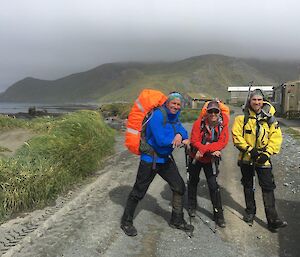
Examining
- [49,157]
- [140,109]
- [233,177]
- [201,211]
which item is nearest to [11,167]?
[49,157]

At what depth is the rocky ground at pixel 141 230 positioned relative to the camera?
593cm

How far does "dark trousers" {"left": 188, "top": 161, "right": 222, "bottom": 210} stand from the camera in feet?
23.0

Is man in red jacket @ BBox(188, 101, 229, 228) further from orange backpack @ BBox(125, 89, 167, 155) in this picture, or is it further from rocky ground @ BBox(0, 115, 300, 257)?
orange backpack @ BBox(125, 89, 167, 155)

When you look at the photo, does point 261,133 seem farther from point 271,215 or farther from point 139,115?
point 139,115

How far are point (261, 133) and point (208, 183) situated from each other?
1261mm

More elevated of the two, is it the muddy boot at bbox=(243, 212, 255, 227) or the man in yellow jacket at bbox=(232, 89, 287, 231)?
the man in yellow jacket at bbox=(232, 89, 287, 231)

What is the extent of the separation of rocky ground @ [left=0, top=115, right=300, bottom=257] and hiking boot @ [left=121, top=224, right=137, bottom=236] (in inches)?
3.2

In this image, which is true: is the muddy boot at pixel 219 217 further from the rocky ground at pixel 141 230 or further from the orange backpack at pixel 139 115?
the orange backpack at pixel 139 115

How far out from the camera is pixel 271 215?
22.6 ft

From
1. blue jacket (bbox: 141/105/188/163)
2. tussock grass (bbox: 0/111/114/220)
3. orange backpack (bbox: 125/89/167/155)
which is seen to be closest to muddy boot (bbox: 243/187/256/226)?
blue jacket (bbox: 141/105/188/163)

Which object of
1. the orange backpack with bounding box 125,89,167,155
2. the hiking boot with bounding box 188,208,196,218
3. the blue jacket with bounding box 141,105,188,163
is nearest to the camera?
the blue jacket with bounding box 141,105,188,163

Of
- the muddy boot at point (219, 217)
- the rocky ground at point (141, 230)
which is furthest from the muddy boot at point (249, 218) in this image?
the muddy boot at point (219, 217)

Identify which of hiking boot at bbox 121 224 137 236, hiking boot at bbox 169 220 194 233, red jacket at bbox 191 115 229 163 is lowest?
hiking boot at bbox 169 220 194 233

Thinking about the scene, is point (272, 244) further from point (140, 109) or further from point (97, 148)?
point (97, 148)
